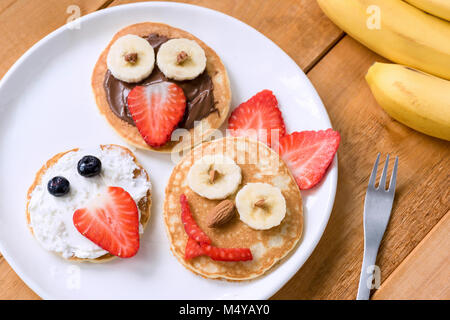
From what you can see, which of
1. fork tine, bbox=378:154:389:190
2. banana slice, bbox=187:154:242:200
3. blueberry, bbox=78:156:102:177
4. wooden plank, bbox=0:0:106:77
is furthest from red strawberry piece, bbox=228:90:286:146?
wooden plank, bbox=0:0:106:77

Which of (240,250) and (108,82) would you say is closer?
(240,250)

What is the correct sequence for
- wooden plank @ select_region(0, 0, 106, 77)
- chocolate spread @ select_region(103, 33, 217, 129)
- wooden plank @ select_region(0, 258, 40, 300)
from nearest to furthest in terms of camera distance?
wooden plank @ select_region(0, 258, 40, 300)
chocolate spread @ select_region(103, 33, 217, 129)
wooden plank @ select_region(0, 0, 106, 77)

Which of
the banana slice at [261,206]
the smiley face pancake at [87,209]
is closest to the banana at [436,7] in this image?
the banana slice at [261,206]

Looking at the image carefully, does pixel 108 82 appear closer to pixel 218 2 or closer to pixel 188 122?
pixel 188 122

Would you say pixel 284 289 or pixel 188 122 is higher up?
pixel 188 122

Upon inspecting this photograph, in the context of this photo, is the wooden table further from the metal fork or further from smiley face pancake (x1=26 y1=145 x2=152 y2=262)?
smiley face pancake (x1=26 y1=145 x2=152 y2=262)

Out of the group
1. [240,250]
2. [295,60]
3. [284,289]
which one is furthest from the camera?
[295,60]
